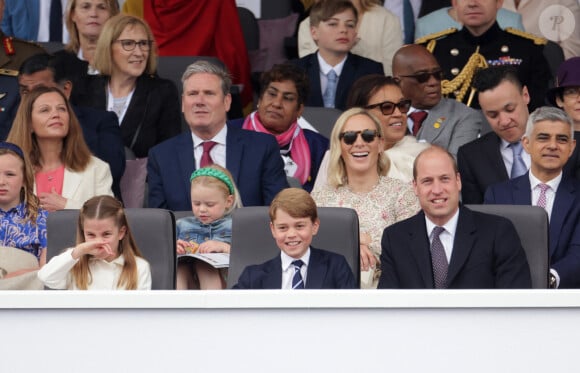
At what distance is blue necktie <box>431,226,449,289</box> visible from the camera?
5.52 m

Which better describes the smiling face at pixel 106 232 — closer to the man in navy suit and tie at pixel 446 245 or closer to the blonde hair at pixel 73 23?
the man in navy suit and tie at pixel 446 245

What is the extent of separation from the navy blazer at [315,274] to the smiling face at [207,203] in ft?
2.30

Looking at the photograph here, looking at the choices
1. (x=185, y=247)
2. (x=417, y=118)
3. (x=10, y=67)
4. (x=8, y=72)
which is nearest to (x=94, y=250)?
(x=185, y=247)

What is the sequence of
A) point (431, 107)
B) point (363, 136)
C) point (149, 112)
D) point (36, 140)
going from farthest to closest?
point (149, 112) → point (431, 107) → point (36, 140) → point (363, 136)

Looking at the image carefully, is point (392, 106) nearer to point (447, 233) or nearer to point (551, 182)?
point (551, 182)

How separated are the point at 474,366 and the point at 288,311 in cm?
64

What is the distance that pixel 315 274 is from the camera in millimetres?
5379

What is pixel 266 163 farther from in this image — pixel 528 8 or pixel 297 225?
pixel 528 8

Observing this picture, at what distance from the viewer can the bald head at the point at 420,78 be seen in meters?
7.46

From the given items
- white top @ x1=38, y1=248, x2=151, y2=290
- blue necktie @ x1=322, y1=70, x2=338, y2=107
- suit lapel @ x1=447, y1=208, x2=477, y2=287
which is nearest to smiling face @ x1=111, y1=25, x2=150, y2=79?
blue necktie @ x1=322, y1=70, x2=338, y2=107

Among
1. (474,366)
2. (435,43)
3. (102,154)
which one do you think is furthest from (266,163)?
(474,366)

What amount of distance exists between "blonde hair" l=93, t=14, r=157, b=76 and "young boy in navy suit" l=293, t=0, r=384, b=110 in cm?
93

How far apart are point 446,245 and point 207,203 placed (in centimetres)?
116

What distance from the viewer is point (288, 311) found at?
4.46 metres
